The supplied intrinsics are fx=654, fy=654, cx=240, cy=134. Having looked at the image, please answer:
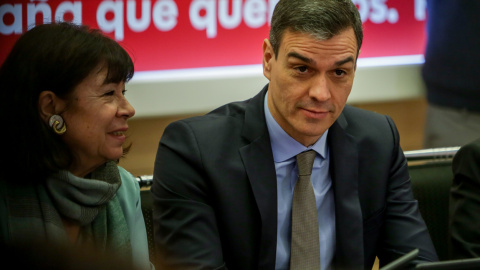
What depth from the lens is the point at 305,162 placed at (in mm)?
1854

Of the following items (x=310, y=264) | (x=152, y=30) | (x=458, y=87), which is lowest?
(x=310, y=264)

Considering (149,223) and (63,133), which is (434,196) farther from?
(63,133)

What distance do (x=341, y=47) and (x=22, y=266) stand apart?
1.38m

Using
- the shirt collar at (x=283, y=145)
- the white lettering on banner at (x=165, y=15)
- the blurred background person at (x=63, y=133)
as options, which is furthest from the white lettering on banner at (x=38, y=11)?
the shirt collar at (x=283, y=145)

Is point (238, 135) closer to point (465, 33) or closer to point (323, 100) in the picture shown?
point (323, 100)

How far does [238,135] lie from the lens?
1872mm

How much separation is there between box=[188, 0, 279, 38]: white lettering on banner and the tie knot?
60.0 inches

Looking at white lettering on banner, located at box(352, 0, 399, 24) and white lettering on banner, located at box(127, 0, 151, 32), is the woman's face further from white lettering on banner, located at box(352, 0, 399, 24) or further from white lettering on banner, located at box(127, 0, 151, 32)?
white lettering on banner, located at box(352, 0, 399, 24)

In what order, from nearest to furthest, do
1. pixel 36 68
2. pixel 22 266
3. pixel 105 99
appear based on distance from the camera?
pixel 22 266
pixel 36 68
pixel 105 99

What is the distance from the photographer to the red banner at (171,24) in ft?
9.50

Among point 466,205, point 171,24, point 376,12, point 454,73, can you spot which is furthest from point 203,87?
point 466,205

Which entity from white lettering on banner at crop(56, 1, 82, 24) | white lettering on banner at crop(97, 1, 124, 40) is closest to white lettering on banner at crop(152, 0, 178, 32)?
white lettering on banner at crop(97, 1, 124, 40)

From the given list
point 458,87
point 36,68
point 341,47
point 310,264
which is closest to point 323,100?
point 341,47

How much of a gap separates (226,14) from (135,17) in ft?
1.49
